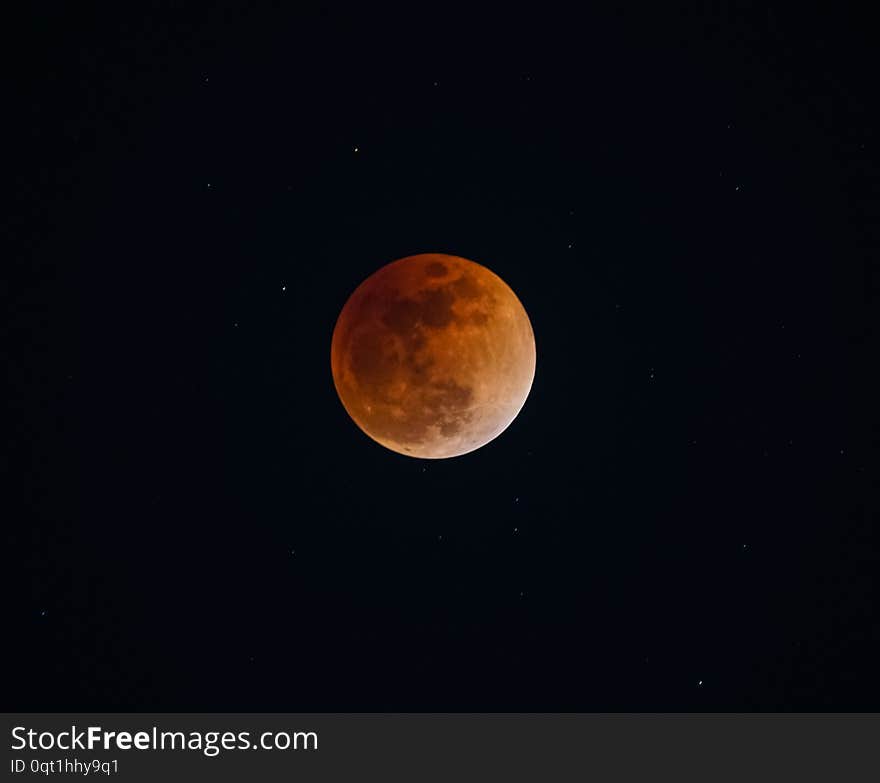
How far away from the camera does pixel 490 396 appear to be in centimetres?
741

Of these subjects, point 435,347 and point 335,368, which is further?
point 335,368

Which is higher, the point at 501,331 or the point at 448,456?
the point at 501,331

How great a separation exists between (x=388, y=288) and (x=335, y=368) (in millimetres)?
783

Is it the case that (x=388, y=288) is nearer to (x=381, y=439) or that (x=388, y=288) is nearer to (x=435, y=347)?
(x=435, y=347)

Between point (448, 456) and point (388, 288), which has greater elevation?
point (388, 288)

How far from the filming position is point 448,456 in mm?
7789
